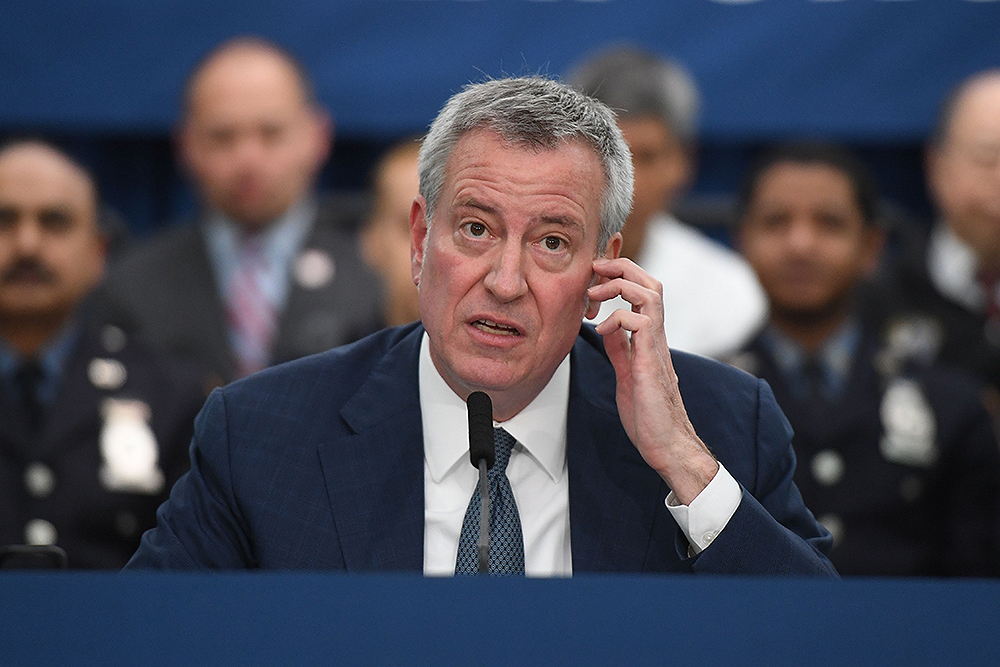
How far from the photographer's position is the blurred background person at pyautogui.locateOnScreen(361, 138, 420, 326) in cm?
340

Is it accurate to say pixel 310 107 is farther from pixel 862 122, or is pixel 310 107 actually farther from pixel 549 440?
pixel 549 440

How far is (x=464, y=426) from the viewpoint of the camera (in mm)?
1889

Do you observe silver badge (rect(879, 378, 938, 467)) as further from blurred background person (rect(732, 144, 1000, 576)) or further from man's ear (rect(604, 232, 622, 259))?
man's ear (rect(604, 232, 622, 259))

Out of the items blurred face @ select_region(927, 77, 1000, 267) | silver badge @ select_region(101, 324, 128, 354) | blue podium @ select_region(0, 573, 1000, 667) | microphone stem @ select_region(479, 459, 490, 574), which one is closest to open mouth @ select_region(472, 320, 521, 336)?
microphone stem @ select_region(479, 459, 490, 574)

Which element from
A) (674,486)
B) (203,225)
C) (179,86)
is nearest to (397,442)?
(674,486)

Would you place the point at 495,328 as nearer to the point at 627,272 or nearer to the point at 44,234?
the point at 627,272

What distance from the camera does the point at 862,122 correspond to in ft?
13.4

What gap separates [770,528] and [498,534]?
0.39 metres

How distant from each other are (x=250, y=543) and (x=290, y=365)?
30 centimetres

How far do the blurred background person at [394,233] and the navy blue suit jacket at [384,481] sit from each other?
1.41 meters

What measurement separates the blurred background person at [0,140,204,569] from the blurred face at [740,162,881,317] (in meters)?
1.50

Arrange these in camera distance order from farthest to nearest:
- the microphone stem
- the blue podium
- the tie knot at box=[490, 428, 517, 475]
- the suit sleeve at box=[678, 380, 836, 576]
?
1. the tie knot at box=[490, 428, 517, 475]
2. the suit sleeve at box=[678, 380, 836, 576]
3. the microphone stem
4. the blue podium

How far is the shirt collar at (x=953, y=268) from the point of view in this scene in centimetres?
372

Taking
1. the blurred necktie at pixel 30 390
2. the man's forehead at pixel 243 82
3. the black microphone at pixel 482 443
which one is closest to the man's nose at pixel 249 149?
the man's forehead at pixel 243 82
